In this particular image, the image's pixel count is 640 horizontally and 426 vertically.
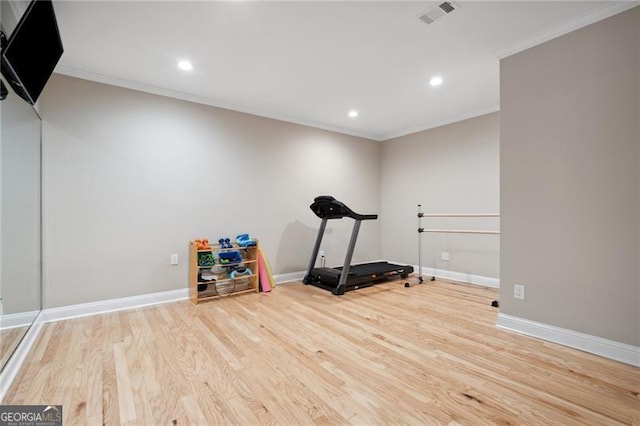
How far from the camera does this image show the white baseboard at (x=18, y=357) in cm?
173

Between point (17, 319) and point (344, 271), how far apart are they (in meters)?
3.14

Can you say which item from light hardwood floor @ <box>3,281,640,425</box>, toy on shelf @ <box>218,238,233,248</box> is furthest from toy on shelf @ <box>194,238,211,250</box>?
light hardwood floor @ <box>3,281,640,425</box>

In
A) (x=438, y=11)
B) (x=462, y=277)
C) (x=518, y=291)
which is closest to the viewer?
(x=438, y=11)

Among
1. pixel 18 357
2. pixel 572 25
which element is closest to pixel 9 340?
pixel 18 357

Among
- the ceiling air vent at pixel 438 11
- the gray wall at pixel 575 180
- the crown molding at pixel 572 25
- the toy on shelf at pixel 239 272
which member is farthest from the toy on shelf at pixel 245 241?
the crown molding at pixel 572 25

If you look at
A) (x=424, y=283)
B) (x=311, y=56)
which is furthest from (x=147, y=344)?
(x=424, y=283)

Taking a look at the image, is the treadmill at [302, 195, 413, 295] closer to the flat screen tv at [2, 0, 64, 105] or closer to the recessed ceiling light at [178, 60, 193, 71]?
the recessed ceiling light at [178, 60, 193, 71]

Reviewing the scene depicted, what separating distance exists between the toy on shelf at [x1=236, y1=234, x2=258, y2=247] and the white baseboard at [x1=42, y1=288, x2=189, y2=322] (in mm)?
852

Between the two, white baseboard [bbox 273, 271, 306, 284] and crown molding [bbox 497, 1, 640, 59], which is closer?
crown molding [bbox 497, 1, 640, 59]

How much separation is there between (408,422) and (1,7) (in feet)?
11.4

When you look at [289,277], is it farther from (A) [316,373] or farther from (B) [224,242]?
(A) [316,373]

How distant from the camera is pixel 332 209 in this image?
413cm

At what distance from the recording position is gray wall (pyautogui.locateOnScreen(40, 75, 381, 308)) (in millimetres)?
2910

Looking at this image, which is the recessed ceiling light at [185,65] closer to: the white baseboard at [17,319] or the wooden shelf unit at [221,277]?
the wooden shelf unit at [221,277]
